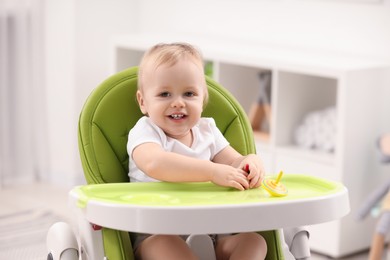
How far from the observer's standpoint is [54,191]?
3.93m

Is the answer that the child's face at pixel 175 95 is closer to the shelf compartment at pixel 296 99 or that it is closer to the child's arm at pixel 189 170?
the child's arm at pixel 189 170

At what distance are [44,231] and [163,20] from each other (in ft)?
4.24

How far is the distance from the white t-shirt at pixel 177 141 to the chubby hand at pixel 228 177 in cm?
13

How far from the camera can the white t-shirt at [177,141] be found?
179 cm

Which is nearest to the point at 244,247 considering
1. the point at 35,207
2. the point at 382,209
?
the point at 382,209

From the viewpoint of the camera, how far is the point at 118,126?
6.23ft

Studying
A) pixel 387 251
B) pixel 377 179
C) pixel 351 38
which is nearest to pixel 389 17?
pixel 351 38

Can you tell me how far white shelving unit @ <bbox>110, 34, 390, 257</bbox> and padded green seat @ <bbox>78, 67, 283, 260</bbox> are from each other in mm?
983

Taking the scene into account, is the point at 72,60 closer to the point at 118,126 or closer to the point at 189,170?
the point at 118,126

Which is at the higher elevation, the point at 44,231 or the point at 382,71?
the point at 382,71

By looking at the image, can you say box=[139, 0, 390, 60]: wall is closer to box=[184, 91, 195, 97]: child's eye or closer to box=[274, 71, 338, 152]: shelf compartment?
box=[274, 71, 338, 152]: shelf compartment

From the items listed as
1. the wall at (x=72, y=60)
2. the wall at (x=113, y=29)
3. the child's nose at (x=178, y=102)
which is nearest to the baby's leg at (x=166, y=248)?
the child's nose at (x=178, y=102)

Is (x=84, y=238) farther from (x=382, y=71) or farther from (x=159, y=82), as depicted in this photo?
(x=382, y=71)

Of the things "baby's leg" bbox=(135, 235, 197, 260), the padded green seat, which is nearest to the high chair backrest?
the padded green seat
